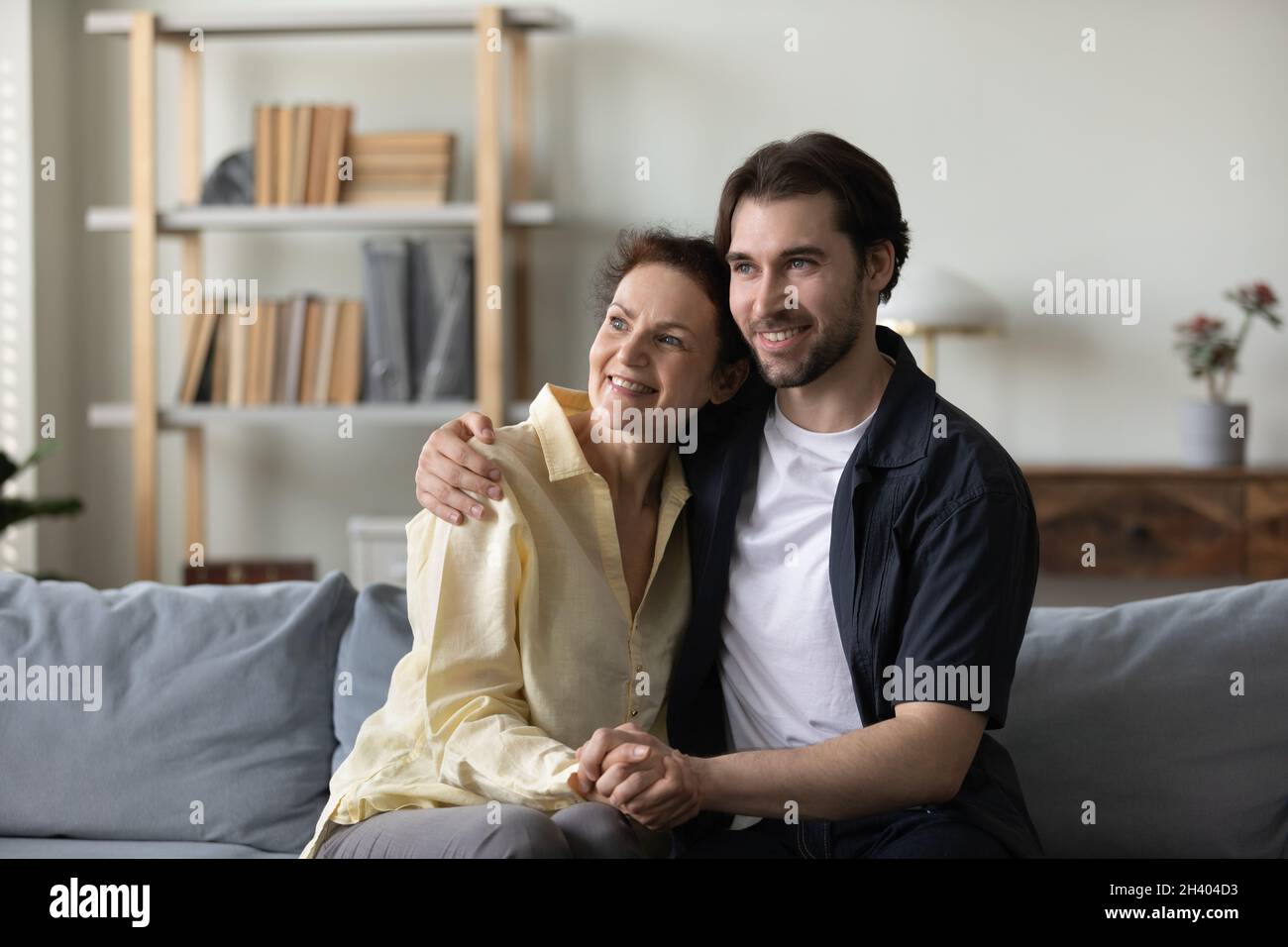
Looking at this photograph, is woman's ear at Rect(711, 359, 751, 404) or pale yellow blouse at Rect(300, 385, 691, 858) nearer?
pale yellow blouse at Rect(300, 385, 691, 858)

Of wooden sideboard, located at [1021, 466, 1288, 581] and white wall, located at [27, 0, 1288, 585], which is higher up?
white wall, located at [27, 0, 1288, 585]

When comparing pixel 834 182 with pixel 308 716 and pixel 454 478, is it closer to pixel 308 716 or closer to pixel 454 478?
pixel 454 478

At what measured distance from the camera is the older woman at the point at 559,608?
4.48ft

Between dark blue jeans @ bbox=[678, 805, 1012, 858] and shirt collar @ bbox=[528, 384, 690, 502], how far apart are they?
1.29 feet

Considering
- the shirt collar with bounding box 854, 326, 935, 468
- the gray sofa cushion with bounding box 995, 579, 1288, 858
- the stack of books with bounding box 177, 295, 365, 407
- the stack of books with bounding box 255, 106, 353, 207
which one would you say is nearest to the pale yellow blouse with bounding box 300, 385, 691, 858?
the shirt collar with bounding box 854, 326, 935, 468

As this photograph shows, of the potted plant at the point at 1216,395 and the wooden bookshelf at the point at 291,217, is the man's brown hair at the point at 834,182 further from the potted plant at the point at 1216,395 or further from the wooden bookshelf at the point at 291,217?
the potted plant at the point at 1216,395

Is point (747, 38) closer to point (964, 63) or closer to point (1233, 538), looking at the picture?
Answer: point (964, 63)

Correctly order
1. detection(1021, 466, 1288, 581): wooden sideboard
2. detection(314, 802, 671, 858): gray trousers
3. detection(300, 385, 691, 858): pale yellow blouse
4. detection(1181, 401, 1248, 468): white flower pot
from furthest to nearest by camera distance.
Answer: detection(1181, 401, 1248, 468): white flower pot
detection(1021, 466, 1288, 581): wooden sideboard
detection(300, 385, 691, 858): pale yellow blouse
detection(314, 802, 671, 858): gray trousers

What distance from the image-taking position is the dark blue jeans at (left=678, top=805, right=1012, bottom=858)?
1.37 metres

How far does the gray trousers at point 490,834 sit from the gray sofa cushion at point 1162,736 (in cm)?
58

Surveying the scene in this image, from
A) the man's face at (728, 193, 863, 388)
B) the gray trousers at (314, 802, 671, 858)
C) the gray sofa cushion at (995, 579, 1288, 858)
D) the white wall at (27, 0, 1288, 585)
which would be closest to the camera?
the gray trousers at (314, 802, 671, 858)

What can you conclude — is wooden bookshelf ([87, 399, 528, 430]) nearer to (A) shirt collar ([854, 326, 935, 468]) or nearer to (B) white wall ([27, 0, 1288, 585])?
(B) white wall ([27, 0, 1288, 585])

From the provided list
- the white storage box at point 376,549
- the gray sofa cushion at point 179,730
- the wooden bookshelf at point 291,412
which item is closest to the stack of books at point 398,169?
the wooden bookshelf at point 291,412

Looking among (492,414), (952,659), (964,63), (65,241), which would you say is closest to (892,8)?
(964,63)
